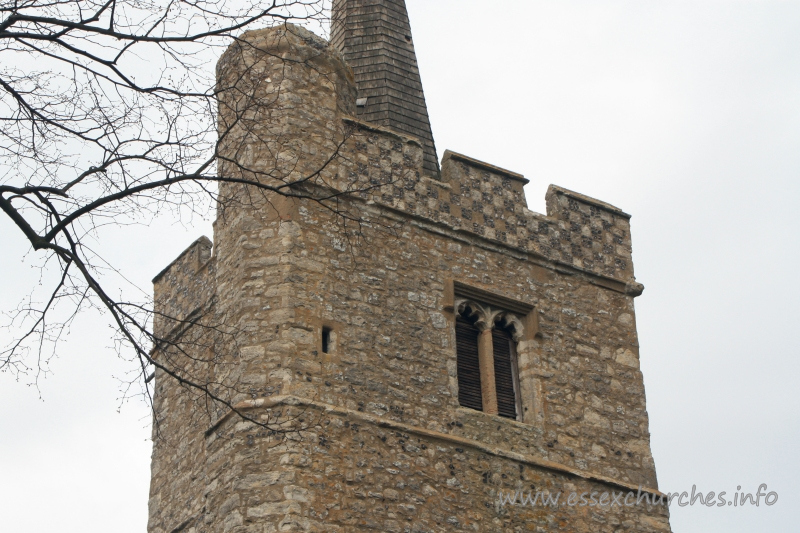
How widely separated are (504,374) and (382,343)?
5.78ft

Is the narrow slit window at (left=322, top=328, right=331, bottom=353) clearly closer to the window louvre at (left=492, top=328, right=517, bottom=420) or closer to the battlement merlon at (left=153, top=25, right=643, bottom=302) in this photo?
A: the battlement merlon at (left=153, top=25, right=643, bottom=302)

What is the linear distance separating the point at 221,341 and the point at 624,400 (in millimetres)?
4589

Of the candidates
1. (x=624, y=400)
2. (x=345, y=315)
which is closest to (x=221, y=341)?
(x=345, y=315)

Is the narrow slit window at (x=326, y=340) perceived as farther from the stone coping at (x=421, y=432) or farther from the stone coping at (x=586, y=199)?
the stone coping at (x=586, y=199)

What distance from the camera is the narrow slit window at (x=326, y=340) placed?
12.5 m

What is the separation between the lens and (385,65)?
54.8ft

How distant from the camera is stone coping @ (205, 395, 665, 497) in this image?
39.1 ft

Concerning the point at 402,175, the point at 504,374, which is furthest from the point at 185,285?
the point at 504,374

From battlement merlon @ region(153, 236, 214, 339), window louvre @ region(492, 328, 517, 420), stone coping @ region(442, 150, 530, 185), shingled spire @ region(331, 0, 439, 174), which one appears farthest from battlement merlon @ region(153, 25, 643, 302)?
shingled spire @ region(331, 0, 439, 174)

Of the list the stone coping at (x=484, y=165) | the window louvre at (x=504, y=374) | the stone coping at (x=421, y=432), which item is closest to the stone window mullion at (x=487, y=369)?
the window louvre at (x=504, y=374)

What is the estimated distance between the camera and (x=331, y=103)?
1397 cm

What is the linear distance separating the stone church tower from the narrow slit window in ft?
0.04

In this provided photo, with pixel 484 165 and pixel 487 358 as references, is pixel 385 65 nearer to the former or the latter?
pixel 484 165

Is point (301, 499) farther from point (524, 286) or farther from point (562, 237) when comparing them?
point (562, 237)
